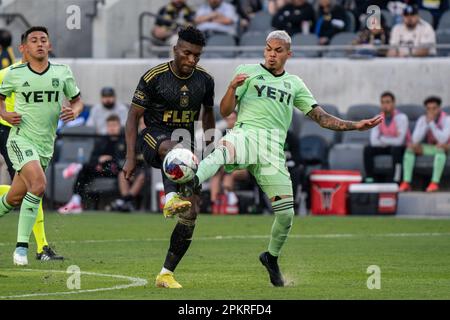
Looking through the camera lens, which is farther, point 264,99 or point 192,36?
point 264,99

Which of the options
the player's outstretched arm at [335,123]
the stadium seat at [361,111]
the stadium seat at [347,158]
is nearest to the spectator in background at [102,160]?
the stadium seat at [347,158]

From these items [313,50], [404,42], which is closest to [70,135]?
[313,50]

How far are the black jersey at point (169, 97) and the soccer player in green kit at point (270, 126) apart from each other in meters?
0.28

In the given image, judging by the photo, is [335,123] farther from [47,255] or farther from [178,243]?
[47,255]

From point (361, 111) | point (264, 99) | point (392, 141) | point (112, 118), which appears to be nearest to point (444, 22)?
point (361, 111)

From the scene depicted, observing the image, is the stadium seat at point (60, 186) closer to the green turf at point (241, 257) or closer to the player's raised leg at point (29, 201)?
the green turf at point (241, 257)

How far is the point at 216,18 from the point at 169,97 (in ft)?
48.7

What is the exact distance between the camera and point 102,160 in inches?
920

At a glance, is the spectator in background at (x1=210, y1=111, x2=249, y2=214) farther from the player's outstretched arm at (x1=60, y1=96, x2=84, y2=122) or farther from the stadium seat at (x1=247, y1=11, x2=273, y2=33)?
the player's outstretched arm at (x1=60, y1=96, x2=84, y2=122)

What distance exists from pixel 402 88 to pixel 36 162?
12624 millimetres

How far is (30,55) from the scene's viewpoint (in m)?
14.0

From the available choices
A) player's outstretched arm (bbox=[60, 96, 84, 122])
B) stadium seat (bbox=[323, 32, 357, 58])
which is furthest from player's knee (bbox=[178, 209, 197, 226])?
stadium seat (bbox=[323, 32, 357, 58])

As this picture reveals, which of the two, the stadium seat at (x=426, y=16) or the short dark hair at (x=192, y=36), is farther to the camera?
the stadium seat at (x=426, y=16)

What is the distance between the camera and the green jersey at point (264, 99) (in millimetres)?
12039
